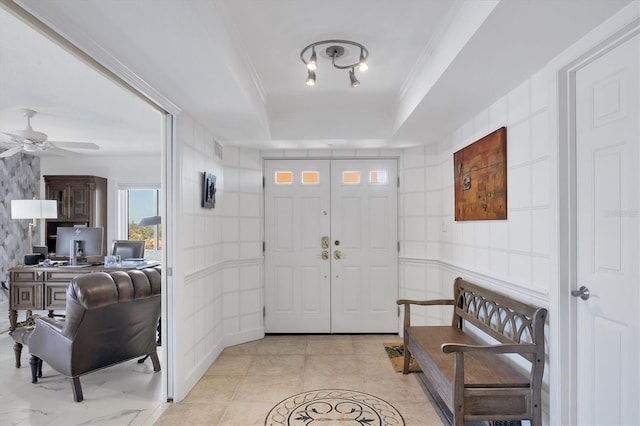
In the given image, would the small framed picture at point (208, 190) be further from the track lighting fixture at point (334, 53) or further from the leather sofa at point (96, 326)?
the track lighting fixture at point (334, 53)

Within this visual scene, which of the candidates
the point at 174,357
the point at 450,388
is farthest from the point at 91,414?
the point at 450,388

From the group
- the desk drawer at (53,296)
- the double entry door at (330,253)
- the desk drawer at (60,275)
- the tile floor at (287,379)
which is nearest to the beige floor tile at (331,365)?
the tile floor at (287,379)

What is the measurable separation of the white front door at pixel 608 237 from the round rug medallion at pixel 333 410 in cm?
117

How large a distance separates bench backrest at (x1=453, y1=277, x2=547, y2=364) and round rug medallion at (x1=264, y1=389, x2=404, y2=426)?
2.93 ft

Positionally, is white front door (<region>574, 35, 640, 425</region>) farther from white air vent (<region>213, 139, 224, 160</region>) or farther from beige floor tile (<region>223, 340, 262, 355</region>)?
white air vent (<region>213, 139, 224, 160</region>)

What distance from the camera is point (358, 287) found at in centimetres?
438

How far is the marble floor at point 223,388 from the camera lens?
2529 millimetres

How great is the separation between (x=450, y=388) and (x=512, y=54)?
1861 millimetres

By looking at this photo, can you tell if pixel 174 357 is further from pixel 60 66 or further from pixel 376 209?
pixel 376 209

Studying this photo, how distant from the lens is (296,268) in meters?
4.39

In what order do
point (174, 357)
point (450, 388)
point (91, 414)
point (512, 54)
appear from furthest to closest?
point (174, 357), point (91, 414), point (450, 388), point (512, 54)

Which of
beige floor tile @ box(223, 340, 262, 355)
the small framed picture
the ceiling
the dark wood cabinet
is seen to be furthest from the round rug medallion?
the dark wood cabinet

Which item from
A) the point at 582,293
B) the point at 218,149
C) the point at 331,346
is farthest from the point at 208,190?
the point at 582,293

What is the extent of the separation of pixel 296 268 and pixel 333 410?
6.48ft
